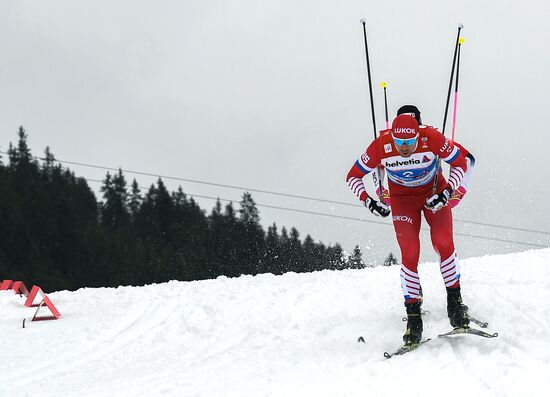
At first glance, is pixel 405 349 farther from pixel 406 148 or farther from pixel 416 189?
pixel 406 148

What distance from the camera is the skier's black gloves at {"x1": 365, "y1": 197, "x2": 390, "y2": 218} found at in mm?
6250

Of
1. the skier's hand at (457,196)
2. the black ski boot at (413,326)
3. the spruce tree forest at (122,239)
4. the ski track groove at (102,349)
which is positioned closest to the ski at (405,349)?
the black ski boot at (413,326)

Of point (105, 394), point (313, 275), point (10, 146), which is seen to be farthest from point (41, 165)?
point (105, 394)

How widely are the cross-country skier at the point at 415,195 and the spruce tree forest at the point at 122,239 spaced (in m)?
39.2

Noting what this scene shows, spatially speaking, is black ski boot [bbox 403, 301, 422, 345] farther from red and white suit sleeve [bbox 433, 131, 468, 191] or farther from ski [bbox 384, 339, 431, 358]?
red and white suit sleeve [bbox 433, 131, 468, 191]

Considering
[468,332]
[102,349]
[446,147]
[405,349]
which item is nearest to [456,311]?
[468,332]

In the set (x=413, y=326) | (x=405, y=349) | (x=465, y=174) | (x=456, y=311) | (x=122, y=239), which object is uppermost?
(x=122, y=239)

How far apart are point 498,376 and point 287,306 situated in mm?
4344

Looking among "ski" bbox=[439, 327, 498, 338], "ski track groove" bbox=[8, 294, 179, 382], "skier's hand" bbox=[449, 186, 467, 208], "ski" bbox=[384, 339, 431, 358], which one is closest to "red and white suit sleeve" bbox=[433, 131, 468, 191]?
"skier's hand" bbox=[449, 186, 467, 208]

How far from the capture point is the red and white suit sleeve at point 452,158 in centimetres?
611

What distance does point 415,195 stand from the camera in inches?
252

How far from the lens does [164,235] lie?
62000 millimetres

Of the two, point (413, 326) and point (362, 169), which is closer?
point (413, 326)

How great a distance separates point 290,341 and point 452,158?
2896 mm
